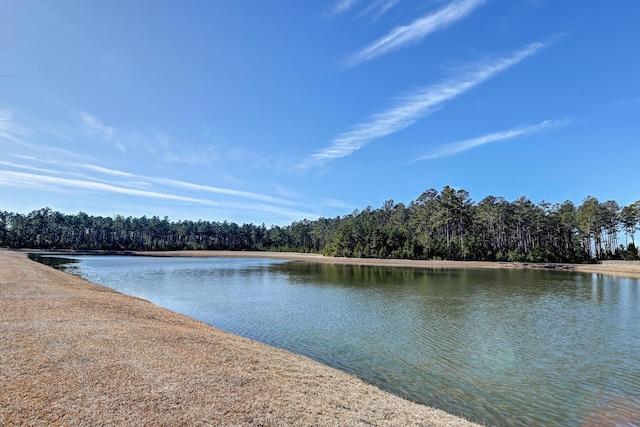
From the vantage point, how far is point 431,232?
104 metres

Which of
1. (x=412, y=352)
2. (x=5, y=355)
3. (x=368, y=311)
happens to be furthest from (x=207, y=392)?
(x=368, y=311)

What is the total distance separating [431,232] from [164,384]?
103 m

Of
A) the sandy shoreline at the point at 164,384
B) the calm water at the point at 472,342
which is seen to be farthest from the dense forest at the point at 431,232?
the sandy shoreline at the point at 164,384

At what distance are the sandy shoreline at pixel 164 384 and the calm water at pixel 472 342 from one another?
2480 mm

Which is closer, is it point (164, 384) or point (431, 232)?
point (164, 384)

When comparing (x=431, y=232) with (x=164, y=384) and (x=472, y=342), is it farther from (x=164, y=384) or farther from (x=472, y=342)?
(x=164, y=384)

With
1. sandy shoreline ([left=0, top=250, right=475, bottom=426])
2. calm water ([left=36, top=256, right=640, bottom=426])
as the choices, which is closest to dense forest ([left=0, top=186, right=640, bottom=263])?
calm water ([left=36, top=256, right=640, bottom=426])

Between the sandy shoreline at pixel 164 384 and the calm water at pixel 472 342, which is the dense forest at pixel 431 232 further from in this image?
the sandy shoreline at pixel 164 384

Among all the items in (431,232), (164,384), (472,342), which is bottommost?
(472,342)

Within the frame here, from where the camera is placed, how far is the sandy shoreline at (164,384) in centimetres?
620

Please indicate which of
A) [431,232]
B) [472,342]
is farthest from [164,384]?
[431,232]

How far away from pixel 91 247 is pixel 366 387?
145 metres

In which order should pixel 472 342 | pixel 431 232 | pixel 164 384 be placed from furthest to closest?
1. pixel 431 232
2. pixel 472 342
3. pixel 164 384

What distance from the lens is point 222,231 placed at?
159000 mm
